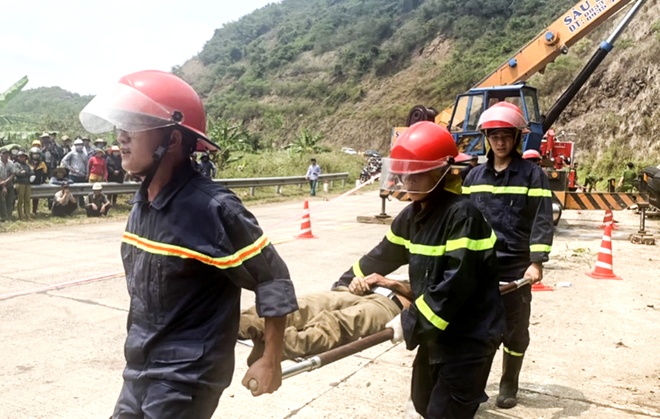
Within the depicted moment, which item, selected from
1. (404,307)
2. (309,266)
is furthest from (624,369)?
(309,266)

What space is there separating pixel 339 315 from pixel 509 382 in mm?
1607

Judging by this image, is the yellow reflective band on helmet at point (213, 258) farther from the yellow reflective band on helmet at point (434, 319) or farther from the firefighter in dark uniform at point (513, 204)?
the firefighter in dark uniform at point (513, 204)

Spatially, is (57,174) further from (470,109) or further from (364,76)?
(364,76)

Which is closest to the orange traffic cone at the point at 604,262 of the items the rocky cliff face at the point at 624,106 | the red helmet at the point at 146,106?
the red helmet at the point at 146,106

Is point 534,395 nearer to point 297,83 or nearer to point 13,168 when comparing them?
point 13,168

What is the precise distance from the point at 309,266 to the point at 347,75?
77015 millimetres

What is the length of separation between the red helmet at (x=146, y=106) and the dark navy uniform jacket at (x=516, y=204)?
2.40 metres

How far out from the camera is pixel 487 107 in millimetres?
12484

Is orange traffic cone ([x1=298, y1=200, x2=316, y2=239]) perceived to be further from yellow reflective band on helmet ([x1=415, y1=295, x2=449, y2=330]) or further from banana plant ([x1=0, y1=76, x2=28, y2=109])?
banana plant ([x1=0, y1=76, x2=28, y2=109])

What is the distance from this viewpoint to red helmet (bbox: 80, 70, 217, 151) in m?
2.00

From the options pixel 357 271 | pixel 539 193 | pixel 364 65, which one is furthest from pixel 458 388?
pixel 364 65

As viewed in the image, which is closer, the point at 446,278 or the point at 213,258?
the point at 213,258

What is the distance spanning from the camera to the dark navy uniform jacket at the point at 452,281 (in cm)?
258

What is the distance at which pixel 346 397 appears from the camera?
13.6 ft
